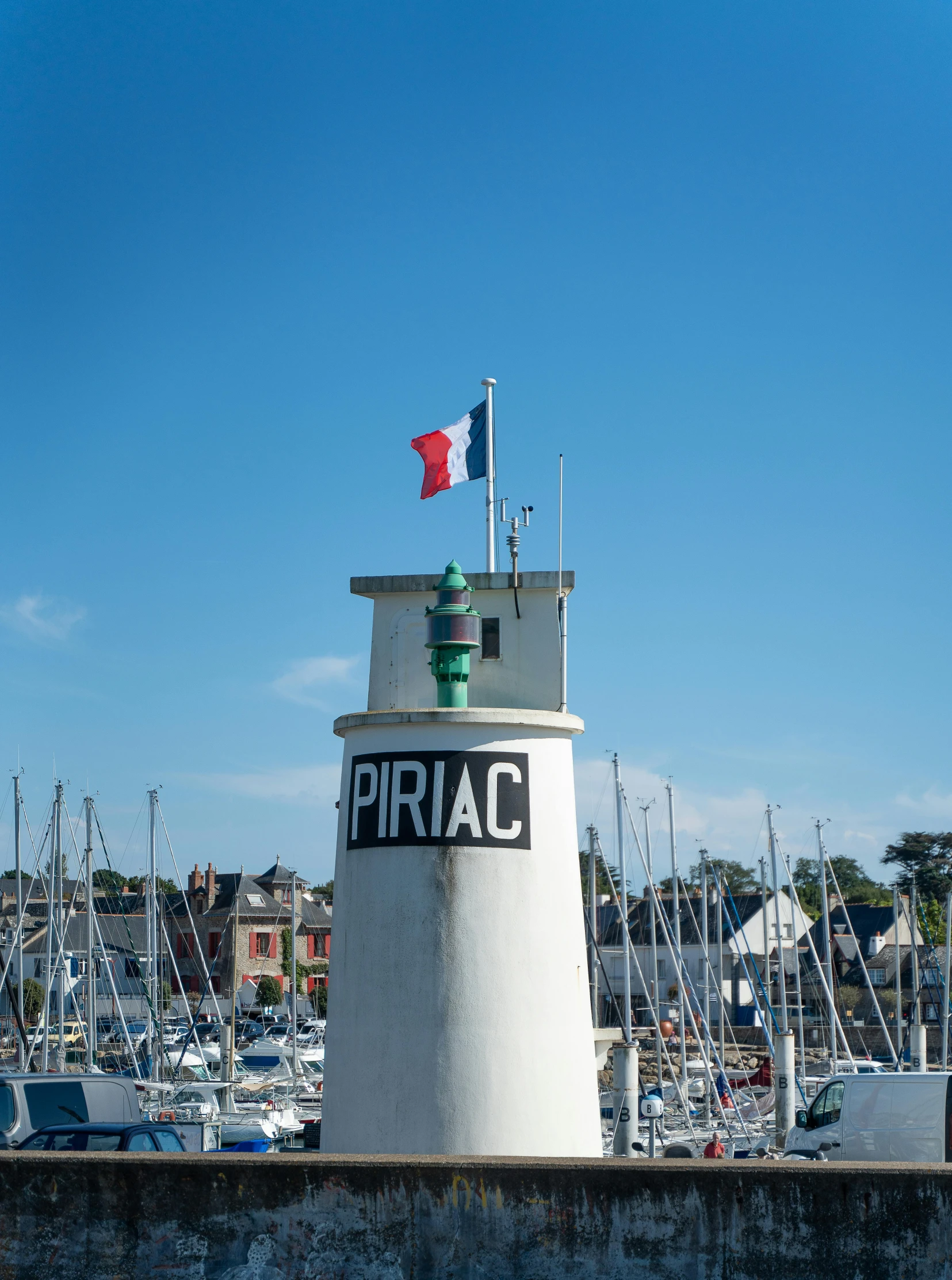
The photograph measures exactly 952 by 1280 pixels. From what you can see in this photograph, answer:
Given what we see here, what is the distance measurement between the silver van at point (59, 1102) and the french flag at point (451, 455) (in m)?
7.98

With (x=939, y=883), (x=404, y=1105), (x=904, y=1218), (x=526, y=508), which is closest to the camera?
(x=904, y=1218)

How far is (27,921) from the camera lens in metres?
109

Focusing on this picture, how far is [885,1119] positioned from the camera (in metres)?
19.3

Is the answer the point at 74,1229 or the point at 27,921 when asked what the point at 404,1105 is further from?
the point at 27,921

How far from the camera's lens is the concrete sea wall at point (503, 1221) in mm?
7934

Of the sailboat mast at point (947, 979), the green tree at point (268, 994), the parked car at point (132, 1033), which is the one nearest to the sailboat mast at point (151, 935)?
the parked car at point (132, 1033)

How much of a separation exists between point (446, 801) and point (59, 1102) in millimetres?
7532

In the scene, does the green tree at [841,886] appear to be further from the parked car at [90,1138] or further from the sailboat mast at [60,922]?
the parked car at [90,1138]

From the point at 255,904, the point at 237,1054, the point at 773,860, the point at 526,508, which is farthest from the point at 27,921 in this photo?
the point at 526,508

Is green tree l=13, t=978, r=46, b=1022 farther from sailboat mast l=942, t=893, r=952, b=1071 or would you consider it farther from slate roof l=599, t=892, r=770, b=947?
sailboat mast l=942, t=893, r=952, b=1071

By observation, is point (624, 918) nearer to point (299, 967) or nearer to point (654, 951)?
point (654, 951)

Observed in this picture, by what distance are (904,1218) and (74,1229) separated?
480cm

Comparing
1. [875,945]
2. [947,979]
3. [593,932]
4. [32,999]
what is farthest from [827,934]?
[32,999]

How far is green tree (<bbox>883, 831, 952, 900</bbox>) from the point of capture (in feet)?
390
